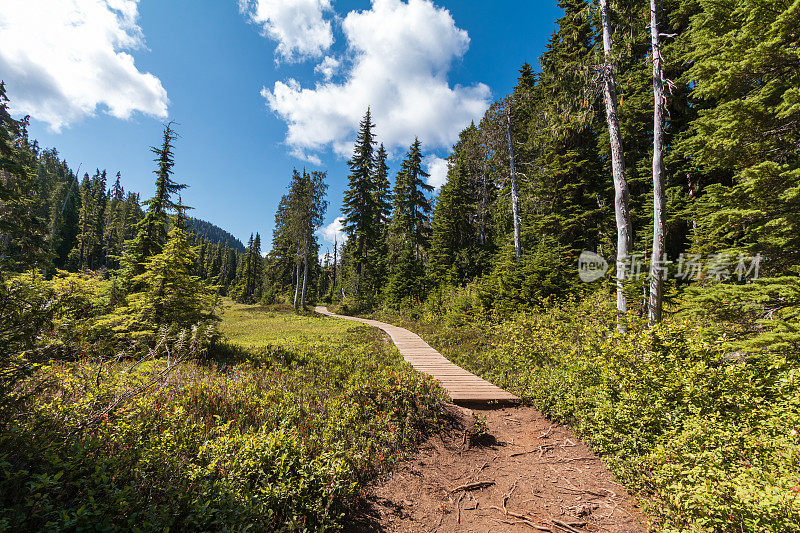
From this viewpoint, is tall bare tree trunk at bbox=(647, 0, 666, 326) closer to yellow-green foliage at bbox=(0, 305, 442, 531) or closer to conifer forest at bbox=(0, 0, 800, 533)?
conifer forest at bbox=(0, 0, 800, 533)

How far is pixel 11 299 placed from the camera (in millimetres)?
3289

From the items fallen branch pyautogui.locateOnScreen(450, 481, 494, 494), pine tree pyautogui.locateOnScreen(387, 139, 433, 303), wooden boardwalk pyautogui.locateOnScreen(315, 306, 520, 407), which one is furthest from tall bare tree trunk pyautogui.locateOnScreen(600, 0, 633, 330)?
pine tree pyautogui.locateOnScreen(387, 139, 433, 303)

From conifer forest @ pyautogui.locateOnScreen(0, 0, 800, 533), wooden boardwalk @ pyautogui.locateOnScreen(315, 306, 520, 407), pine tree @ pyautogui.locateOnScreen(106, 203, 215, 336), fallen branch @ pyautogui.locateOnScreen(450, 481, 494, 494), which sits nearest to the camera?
conifer forest @ pyautogui.locateOnScreen(0, 0, 800, 533)

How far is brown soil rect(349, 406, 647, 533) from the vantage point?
361 centimetres

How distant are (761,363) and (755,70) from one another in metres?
6.49

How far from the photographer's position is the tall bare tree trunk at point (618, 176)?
8719 millimetres

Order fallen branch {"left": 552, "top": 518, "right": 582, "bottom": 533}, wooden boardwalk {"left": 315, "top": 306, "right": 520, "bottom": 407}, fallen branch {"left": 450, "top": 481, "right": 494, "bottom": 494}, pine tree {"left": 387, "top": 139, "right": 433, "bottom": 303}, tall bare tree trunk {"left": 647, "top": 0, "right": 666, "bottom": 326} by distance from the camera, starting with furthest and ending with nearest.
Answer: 1. pine tree {"left": 387, "top": 139, "right": 433, "bottom": 303}
2. tall bare tree trunk {"left": 647, "top": 0, "right": 666, "bottom": 326}
3. wooden boardwalk {"left": 315, "top": 306, "right": 520, "bottom": 407}
4. fallen branch {"left": 450, "top": 481, "right": 494, "bottom": 494}
5. fallen branch {"left": 552, "top": 518, "right": 582, "bottom": 533}

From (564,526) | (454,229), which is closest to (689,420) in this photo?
(564,526)

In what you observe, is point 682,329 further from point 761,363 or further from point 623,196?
point 623,196

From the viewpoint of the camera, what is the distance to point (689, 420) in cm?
397

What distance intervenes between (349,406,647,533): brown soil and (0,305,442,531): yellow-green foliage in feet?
1.46

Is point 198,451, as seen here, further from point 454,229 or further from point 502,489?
point 454,229

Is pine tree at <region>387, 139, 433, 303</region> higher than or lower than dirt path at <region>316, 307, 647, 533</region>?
higher

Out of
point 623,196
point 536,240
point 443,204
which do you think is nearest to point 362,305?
point 443,204
